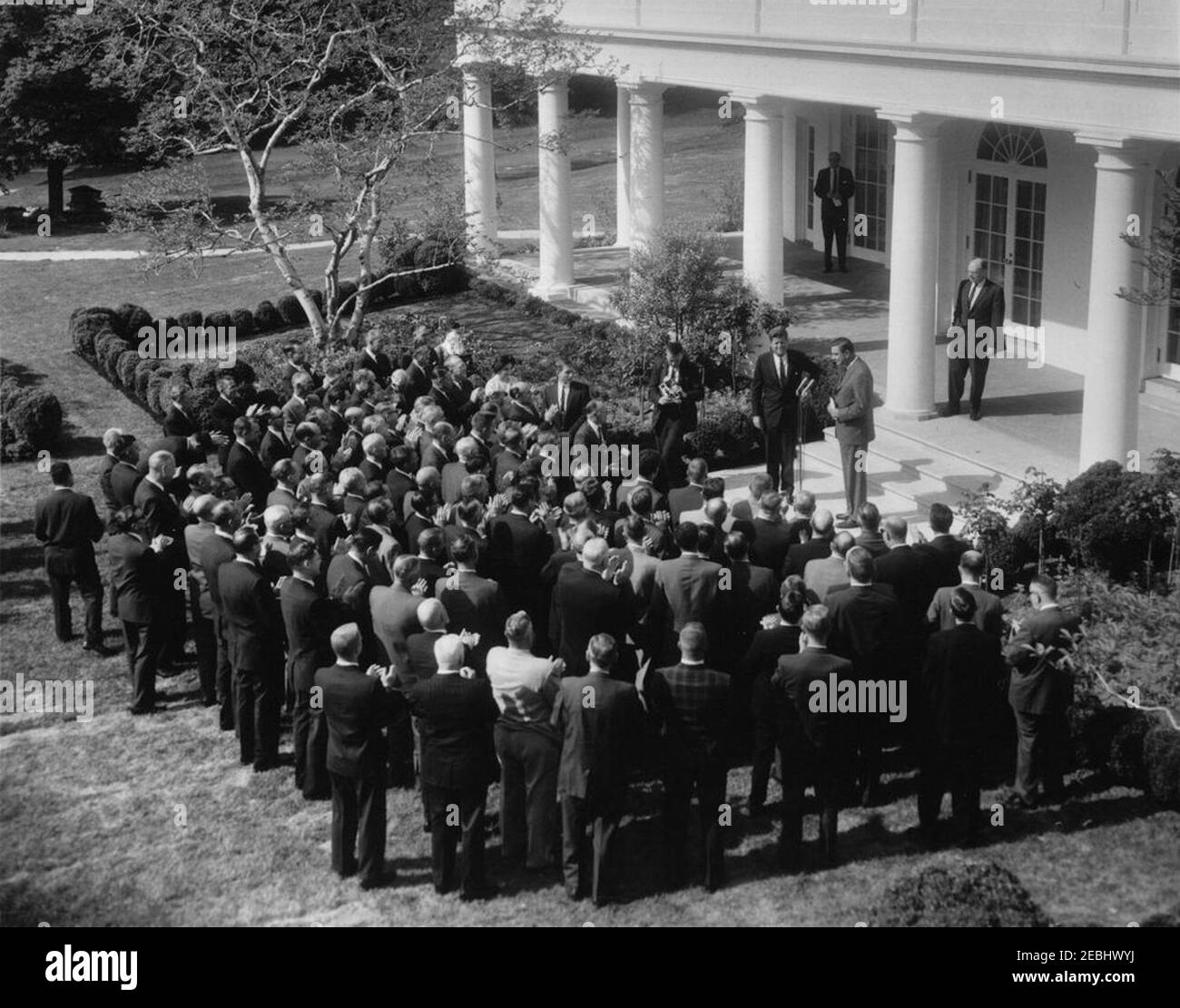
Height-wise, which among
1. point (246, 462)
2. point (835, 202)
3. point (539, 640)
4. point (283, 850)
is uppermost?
point (835, 202)

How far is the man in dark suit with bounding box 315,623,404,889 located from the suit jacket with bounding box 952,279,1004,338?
1091 centimetres

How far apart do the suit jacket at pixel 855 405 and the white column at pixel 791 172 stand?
13900 millimetres

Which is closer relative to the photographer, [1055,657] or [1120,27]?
[1055,657]

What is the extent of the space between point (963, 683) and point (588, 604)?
2.85 m

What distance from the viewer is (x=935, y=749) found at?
38.0ft

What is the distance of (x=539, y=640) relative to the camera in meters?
14.4

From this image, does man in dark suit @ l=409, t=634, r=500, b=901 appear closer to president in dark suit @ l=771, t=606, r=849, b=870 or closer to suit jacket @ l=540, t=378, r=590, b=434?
president in dark suit @ l=771, t=606, r=849, b=870

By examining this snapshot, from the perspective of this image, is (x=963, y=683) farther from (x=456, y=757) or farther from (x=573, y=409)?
(x=573, y=409)

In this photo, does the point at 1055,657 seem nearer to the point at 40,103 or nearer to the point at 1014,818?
the point at 1014,818

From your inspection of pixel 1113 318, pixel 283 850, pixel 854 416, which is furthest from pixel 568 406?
pixel 283 850

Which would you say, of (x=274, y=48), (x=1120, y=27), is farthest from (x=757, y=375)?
(x=274, y=48)

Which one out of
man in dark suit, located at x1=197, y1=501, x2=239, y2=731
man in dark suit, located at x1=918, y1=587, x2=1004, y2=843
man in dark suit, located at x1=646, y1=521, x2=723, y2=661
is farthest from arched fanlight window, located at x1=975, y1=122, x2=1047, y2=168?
man in dark suit, located at x1=197, y1=501, x2=239, y2=731

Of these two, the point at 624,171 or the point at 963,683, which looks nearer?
the point at 963,683
